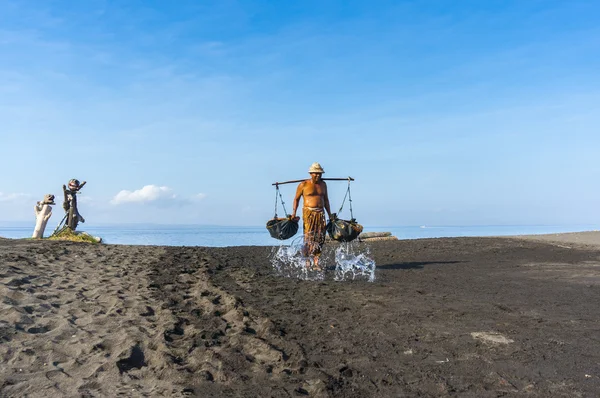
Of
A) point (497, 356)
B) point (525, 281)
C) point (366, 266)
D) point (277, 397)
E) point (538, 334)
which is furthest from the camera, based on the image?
point (366, 266)

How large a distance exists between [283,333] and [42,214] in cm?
1308

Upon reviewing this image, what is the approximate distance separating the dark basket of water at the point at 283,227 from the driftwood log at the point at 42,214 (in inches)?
347

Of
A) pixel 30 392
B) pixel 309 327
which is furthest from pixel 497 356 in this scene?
pixel 30 392

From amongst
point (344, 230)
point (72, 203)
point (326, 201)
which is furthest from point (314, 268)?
point (72, 203)

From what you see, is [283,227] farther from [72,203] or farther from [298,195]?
[72,203]

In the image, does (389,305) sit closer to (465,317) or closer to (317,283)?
(465,317)

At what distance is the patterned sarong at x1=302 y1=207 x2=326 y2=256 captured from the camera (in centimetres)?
1161

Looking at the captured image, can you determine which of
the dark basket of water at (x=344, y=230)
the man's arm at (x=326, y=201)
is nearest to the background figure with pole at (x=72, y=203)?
the man's arm at (x=326, y=201)

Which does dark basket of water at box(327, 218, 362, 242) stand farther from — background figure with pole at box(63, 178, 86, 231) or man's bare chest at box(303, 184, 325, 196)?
background figure with pole at box(63, 178, 86, 231)

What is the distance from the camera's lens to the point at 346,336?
20.1 feet

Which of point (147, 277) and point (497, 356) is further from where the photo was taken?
point (147, 277)

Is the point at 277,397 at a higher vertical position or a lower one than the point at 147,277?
lower

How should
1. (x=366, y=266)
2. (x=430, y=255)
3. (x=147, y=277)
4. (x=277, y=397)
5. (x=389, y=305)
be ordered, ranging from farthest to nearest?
(x=430, y=255) → (x=366, y=266) → (x=147, y=277) → (x=389, y=305) → (x=277, y=397)

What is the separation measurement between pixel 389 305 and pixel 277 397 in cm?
381
